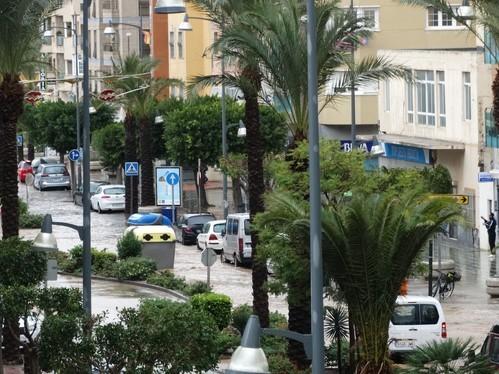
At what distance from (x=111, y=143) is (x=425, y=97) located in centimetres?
1893

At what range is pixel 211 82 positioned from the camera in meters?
31.2

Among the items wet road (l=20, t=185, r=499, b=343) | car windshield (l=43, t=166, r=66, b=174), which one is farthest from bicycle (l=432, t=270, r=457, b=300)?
car windshield (l=43, t=166, r=66, b=174)

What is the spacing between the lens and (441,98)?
58.8 meters

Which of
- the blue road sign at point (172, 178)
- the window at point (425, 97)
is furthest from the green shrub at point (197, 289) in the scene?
the window at point (425, 97)

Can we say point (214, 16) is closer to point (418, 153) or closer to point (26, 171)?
point (418, 153)

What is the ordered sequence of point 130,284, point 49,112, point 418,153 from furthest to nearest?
1. point 49,112
2. point 418,153
3. point 130,284

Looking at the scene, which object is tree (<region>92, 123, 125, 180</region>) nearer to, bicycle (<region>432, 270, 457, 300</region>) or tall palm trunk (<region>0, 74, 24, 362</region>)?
bicycle (<region>432, 270, 457, 300</region>)

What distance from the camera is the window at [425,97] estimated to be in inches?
2347

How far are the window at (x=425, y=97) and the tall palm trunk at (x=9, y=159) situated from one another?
28.9 meters

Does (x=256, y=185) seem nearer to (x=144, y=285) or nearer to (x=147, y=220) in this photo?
(x=144, y=285)

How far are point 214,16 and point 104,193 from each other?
117 feet

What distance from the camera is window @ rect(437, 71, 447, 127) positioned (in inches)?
2306

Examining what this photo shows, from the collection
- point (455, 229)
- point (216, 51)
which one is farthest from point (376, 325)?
point (455, 229)

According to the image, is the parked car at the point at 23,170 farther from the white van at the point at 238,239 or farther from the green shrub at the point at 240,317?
the green shrub at the point at 240,317
